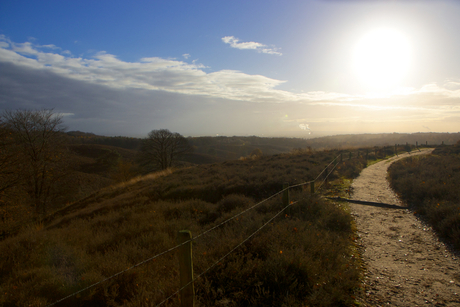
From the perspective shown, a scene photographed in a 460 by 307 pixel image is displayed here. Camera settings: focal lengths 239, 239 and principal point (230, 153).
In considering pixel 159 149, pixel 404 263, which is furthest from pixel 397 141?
pixel 404 263

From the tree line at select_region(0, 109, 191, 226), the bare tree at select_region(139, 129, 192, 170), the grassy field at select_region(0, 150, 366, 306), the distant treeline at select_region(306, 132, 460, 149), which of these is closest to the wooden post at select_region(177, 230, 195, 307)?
the grassy field at select_region(0, 150, 366, 306)

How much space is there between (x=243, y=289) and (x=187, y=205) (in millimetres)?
5957

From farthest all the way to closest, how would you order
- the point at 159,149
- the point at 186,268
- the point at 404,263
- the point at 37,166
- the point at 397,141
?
the point at 397,141, the point at 159,149, the point at 37,166, the point at 404,263, the point at 186,268

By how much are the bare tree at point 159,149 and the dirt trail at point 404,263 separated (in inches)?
1405

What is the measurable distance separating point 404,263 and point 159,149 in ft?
128

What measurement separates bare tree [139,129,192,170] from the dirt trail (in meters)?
35.7

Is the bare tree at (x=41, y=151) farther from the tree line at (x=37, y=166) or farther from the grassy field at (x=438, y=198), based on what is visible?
the grassy field at (x=438, y=198)

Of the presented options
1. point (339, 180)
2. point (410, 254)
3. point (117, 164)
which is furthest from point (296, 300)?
point (117, 164)

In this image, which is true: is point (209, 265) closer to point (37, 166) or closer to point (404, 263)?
point (404, 263)

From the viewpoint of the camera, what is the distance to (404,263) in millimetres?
5238

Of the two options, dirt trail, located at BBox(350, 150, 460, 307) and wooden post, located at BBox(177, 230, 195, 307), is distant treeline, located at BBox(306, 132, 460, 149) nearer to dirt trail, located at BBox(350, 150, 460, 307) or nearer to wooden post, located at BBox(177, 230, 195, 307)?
dirt trail, located at BBox(350, 150, 460, 307)

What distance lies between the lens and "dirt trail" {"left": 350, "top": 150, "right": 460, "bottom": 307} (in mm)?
4043

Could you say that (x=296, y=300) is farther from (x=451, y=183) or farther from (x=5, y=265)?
(x=451, y=183)

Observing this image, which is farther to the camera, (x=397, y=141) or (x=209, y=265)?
(x=397, y=141)
